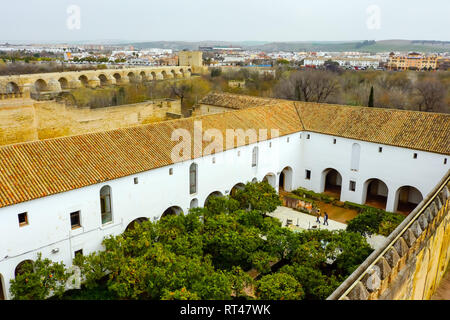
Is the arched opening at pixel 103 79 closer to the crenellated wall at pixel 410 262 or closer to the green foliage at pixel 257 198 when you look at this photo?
the green foliage at pixel 257 198

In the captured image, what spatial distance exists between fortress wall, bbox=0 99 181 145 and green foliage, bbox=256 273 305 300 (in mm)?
23094

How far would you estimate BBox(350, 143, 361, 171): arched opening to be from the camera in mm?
29391

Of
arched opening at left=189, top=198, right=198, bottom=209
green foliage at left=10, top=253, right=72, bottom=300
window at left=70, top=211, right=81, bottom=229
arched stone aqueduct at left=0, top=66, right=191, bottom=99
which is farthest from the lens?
arched stone aqueduct at left=0, top=66, right=191, bottom=99

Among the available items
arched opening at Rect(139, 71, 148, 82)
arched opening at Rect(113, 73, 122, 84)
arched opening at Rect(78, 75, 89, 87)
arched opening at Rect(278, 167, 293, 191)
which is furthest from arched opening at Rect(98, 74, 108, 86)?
arched opening at Rect(278, 167, 293, 191)

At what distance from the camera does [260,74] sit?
84.2 m

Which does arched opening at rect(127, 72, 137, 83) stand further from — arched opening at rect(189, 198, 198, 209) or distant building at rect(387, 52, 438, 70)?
distant building at rect(387, 52, 438, 70)

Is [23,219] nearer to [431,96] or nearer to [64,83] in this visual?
[431,96]

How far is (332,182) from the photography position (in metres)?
34.8

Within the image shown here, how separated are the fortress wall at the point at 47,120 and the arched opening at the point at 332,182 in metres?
18.7

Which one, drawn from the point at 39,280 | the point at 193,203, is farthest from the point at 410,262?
the point at 193,203

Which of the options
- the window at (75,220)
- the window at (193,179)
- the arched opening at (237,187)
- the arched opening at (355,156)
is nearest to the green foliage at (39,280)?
the window at (75,220)

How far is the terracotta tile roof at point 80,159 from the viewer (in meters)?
17.5
